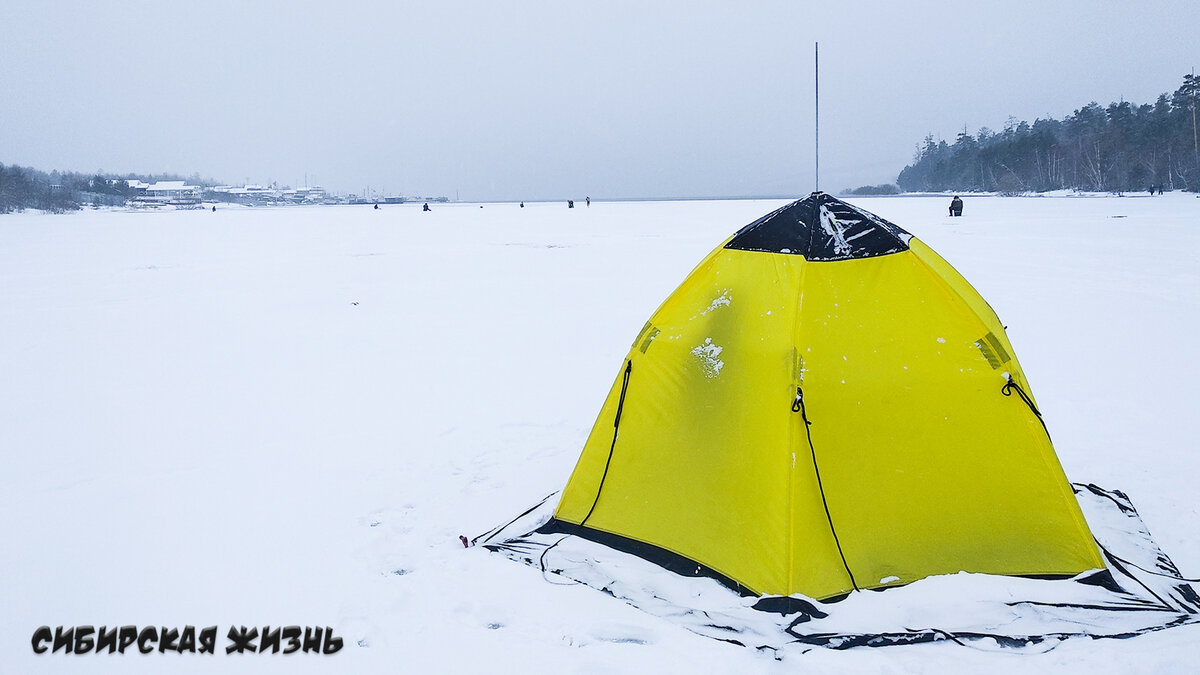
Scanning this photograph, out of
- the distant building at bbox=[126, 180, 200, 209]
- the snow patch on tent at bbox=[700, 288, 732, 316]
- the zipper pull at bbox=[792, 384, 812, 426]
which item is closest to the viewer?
the zipper pull at bbox=[792, 384, 812, 426]

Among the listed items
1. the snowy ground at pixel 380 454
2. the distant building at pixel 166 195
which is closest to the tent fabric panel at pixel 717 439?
the snowy ground at pixel 380 454

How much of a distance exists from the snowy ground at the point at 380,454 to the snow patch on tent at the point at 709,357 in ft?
4.47

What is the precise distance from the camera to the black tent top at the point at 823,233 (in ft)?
12.6

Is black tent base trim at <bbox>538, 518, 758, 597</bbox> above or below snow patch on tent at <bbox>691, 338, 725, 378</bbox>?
below

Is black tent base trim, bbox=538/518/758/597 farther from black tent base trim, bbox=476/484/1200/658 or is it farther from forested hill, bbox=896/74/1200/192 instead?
forested hill, bbox=896/74/1200/192

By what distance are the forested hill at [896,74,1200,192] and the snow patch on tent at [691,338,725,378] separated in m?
71.0

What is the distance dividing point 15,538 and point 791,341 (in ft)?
16.6

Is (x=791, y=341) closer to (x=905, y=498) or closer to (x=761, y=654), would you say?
(x=905, y=498)

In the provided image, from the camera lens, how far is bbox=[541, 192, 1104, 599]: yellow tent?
357 centimetres

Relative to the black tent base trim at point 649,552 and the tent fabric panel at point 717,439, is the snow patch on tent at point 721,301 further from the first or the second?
the black tent base trim at point 649,552

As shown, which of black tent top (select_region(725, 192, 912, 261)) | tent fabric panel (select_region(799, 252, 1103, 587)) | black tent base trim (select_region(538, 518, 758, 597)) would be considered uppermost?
black tent top (select_region(725, 192, 912, 261))

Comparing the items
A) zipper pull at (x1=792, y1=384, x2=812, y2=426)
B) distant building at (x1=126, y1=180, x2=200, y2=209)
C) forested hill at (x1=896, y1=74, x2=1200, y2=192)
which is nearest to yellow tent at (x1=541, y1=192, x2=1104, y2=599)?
zipper pull at (x1=792, y1=384, x2=812, y2=426)

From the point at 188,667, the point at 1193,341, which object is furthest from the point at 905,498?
the point at 1193,341

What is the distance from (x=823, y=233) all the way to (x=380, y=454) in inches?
159
